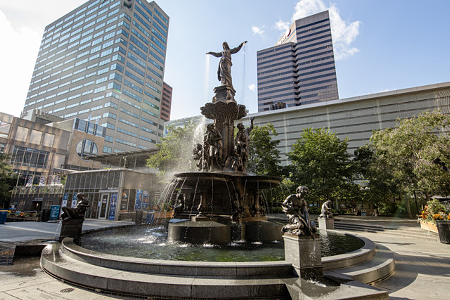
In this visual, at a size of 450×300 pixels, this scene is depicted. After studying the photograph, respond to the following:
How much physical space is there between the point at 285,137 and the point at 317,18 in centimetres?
8457

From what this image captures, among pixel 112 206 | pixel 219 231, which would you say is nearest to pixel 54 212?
pixel 112 206

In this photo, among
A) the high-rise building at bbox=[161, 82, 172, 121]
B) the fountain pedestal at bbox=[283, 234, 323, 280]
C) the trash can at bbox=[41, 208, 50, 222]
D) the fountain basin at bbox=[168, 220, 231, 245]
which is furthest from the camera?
the high-rise building at bbox=[161, 82, 172, 121]

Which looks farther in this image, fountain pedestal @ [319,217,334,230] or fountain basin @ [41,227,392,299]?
fountain pedestal @ [319,217,334,230]

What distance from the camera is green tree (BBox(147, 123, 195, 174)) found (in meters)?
25.1

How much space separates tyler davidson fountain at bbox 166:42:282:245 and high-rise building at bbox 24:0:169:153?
66.9m

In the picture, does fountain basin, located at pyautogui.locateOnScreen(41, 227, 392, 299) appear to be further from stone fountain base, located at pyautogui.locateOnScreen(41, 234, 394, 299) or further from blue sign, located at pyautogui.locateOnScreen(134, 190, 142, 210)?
blue sign, located at pyautogui.locateOnScreen(134, 190, 142, 210)

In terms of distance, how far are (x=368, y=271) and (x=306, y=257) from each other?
1782 mm

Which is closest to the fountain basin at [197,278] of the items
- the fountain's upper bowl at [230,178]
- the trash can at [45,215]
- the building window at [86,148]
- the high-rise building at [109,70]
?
the fountain's upper bowl at [230,178]

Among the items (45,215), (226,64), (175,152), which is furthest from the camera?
(175,152)

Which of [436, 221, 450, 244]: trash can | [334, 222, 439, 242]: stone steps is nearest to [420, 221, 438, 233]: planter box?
[334, 222, 439, 242]: stone steps

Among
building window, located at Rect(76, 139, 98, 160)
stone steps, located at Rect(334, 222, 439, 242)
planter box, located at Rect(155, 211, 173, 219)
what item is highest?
building window, located at Rect(76, 139, 98, 160)

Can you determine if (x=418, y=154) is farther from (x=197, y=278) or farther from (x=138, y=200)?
(x=138, y=200)

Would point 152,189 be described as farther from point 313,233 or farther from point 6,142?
point 6,142

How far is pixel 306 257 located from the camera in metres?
4.45
